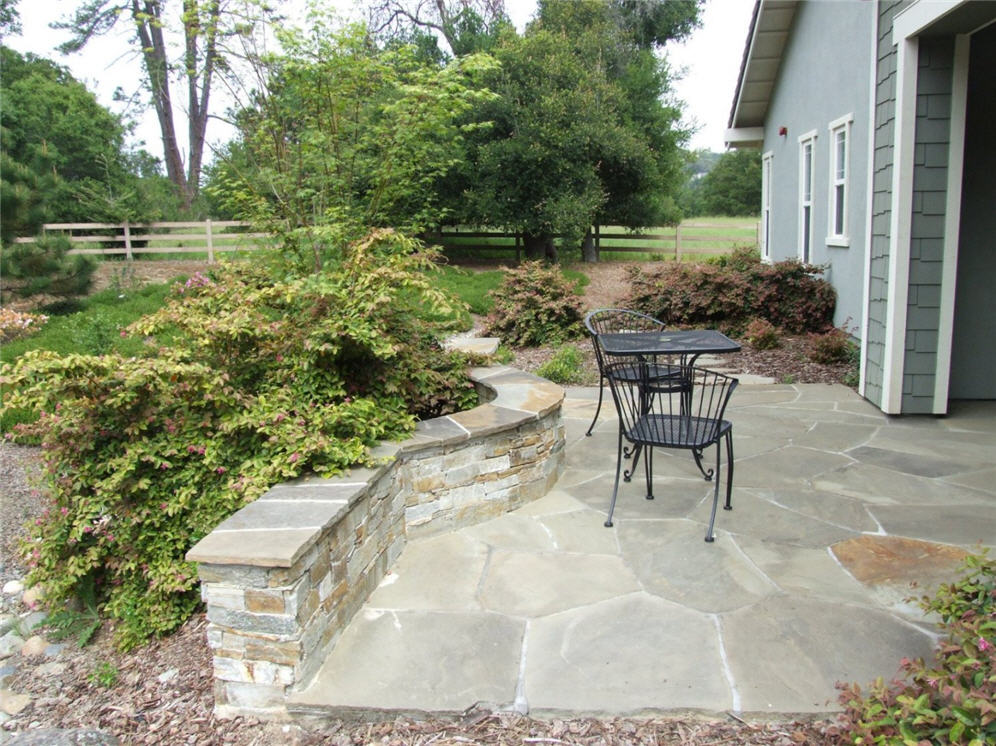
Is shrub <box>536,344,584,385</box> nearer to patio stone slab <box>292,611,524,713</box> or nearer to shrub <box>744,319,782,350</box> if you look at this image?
shrub <box>744,319,782,350</box>

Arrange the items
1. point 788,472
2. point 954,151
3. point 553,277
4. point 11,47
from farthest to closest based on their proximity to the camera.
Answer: point 11,47 → point 553,277 → point 954,151 → point 788,472

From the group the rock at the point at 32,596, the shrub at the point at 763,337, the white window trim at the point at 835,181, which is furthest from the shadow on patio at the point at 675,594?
the white window trim at the point at 835,181

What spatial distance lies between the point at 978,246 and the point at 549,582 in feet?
14.9

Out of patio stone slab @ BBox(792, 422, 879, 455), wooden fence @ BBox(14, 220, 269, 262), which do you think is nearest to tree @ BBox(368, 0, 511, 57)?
wooden fence @ BBox(14, 220, 269, 262)

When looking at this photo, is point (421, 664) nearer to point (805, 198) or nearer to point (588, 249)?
point (805, 198)

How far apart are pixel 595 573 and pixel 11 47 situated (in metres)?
25.9

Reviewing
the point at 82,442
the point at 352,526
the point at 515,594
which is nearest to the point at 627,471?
the point at 515,594

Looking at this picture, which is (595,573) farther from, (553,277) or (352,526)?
(553,277)

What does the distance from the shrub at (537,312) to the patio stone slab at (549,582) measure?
5.42 metres

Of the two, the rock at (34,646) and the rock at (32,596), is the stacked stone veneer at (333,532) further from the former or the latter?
the rock at (32,596)

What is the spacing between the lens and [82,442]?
3.04 m

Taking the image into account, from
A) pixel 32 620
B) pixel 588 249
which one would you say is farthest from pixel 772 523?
pixel 588 249

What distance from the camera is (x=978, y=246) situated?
18.0 feet

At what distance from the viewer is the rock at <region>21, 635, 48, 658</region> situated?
301cm
